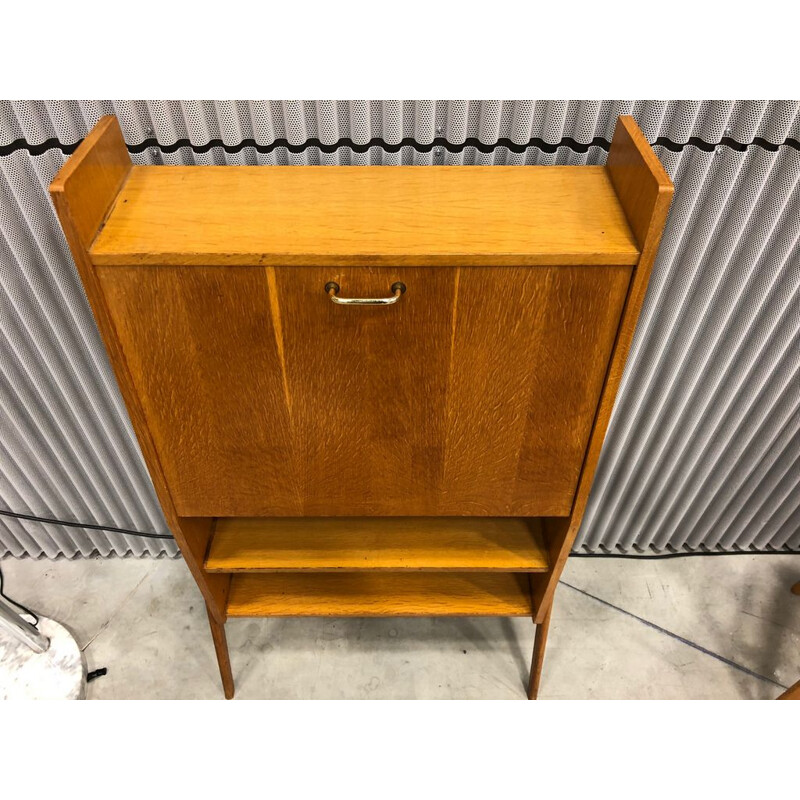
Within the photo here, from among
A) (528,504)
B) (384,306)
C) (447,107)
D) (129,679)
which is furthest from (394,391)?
(129,679)

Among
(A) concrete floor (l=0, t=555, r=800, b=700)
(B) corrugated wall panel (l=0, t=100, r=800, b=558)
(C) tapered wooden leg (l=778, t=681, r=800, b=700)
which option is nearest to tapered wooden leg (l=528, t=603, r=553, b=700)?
(A) concrete floor (l=0, t=555, r=800, b=700)

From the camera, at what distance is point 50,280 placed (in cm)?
130

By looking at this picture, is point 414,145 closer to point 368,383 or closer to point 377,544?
point 368,383

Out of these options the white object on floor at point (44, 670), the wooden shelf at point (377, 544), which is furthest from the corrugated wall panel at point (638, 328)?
the wooden shelf at point (377, 544)

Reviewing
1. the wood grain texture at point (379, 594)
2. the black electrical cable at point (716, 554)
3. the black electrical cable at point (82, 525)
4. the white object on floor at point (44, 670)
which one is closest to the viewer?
the wood grain texture at point (379, 594)

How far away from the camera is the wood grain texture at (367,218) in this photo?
2.83 feet

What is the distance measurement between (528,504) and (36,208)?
3.48ft

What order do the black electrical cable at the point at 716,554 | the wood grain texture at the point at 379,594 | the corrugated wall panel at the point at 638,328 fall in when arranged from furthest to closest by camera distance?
the black electrical cable at the point at 716,554 → the wood grain texture at the point at 379,594 → the corrugated wall panel at the point at 638,328

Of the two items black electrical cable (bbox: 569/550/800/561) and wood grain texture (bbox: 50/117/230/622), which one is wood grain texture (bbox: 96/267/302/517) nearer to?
wood grain texture (bbox: 50/117/230/622)

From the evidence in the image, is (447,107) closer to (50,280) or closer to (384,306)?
(384,306)

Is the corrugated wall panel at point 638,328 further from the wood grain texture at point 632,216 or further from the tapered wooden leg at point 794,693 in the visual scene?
the tapered wooden leg at point 794,693

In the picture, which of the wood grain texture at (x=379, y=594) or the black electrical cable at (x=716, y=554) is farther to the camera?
the black electrical cable at (x=716, y=554)

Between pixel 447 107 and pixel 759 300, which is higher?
pixel 447 107

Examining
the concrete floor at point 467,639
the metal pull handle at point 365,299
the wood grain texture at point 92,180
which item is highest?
the wood grain texture at point 92,180
